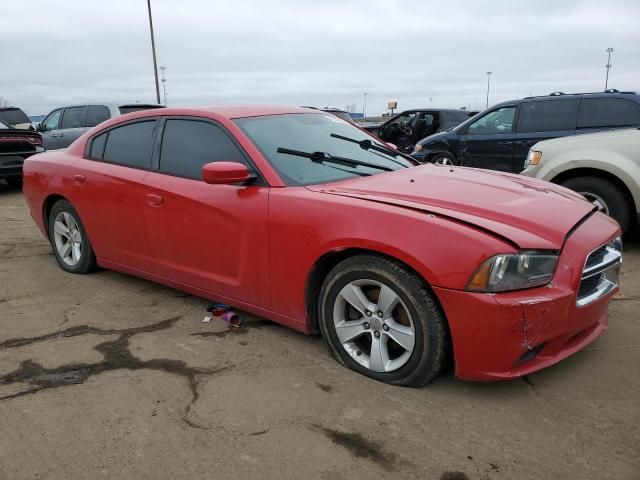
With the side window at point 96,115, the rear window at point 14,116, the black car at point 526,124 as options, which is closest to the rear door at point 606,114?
the black car at point 526,124

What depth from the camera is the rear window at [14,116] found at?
1630cm

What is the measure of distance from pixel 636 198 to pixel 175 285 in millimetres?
4410

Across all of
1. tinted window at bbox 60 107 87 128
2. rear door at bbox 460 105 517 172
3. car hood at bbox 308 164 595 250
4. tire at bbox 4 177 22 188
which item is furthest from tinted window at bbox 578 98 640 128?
tire at bbox 4 177 22 188

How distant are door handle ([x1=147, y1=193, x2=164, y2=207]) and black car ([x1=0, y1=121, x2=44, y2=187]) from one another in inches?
300

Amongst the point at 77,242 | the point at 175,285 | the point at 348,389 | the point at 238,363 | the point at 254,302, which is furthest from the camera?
the point at 77,242

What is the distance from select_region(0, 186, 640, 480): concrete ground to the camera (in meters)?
2.29

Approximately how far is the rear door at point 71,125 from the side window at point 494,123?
8426 mm

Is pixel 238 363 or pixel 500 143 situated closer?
pixel 238 363

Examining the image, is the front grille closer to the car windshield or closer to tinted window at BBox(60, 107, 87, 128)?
the car windshield

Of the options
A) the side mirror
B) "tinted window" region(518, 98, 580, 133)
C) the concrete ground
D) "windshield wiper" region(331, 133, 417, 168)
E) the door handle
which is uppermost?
"tinted window" region(518, 98, 580, 133)

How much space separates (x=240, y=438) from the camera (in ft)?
8.11

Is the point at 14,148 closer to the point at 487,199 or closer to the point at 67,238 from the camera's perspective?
the point at 67,238

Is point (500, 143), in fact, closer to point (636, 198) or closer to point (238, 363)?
point (636, 198)

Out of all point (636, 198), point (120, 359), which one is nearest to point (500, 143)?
point (636, 198)
